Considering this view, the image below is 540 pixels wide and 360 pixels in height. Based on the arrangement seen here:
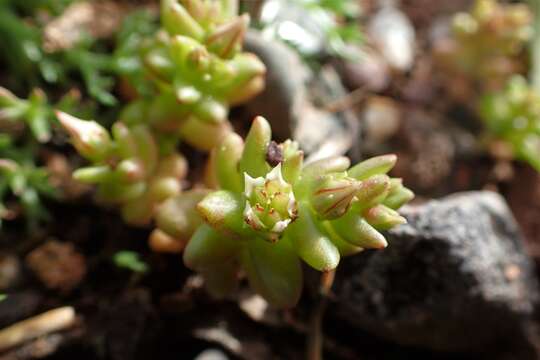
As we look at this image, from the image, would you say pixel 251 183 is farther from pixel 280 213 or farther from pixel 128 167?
pixel 128 167

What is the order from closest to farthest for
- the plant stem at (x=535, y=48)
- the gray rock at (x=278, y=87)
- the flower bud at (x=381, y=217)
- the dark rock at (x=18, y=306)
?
the flower bud at (x=381, y=217) < the dark rock at (x=18, y=306) < the gray rock at (x=278, y=87) < the plant stem at (x=535, y=48)

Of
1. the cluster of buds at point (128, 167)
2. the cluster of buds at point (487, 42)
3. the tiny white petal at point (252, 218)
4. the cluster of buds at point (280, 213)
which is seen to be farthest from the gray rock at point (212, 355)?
the cluster of buds at point (487, 42)

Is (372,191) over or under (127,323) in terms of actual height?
over

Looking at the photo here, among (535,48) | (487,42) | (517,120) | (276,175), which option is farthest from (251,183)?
(535,48)

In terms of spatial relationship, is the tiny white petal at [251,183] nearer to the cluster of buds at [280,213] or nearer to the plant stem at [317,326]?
the cluster of buds at [280,213]

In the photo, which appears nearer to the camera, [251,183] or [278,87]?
[251,183]

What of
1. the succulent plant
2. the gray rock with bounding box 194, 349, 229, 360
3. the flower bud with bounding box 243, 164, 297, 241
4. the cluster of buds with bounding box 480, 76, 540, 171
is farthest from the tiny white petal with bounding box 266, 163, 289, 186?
the cluster of buds with bounding box 480, 76, 540, 171

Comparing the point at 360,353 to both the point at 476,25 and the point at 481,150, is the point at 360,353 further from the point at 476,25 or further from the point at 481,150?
the point at 476,25
